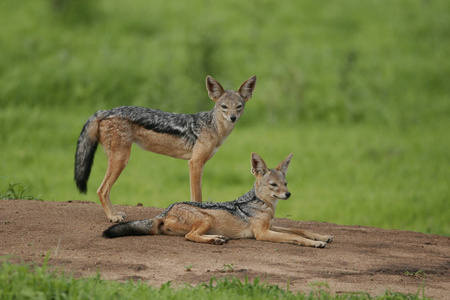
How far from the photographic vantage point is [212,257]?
295 inches

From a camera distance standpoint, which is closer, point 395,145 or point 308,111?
point 395,145

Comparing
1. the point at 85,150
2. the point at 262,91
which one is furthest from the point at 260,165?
the point at 262,91

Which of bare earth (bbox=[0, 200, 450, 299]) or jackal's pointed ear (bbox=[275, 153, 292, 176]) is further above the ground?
jackal's pointed ear (bbox=[275, 153, 292, 176])

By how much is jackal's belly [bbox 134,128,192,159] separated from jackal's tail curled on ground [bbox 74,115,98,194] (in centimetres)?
60

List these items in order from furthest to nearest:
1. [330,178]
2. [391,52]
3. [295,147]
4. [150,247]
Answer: [391,52]
[295,147]
[330,178]
[150,247]

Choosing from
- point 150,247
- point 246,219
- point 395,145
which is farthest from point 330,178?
point 150,247

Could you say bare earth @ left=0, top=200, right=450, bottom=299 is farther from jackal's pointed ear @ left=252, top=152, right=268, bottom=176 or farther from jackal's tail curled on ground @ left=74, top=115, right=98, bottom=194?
jackal's pointed ear @ left=252, top=152, right=268, bottom=176

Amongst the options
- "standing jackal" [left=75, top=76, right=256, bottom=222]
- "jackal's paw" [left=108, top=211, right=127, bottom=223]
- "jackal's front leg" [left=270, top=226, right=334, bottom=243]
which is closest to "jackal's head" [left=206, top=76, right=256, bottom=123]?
"standing jackal" [left=75, top=76, right=256, bottom=222]

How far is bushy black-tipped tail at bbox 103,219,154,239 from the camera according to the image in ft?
26.8

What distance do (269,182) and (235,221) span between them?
71cm

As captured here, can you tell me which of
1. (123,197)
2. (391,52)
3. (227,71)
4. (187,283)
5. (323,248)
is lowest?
(187,283)

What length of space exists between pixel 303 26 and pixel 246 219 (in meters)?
19.3

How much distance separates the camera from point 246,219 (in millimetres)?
8727

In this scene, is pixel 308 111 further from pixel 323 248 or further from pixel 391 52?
pixel 323 248
